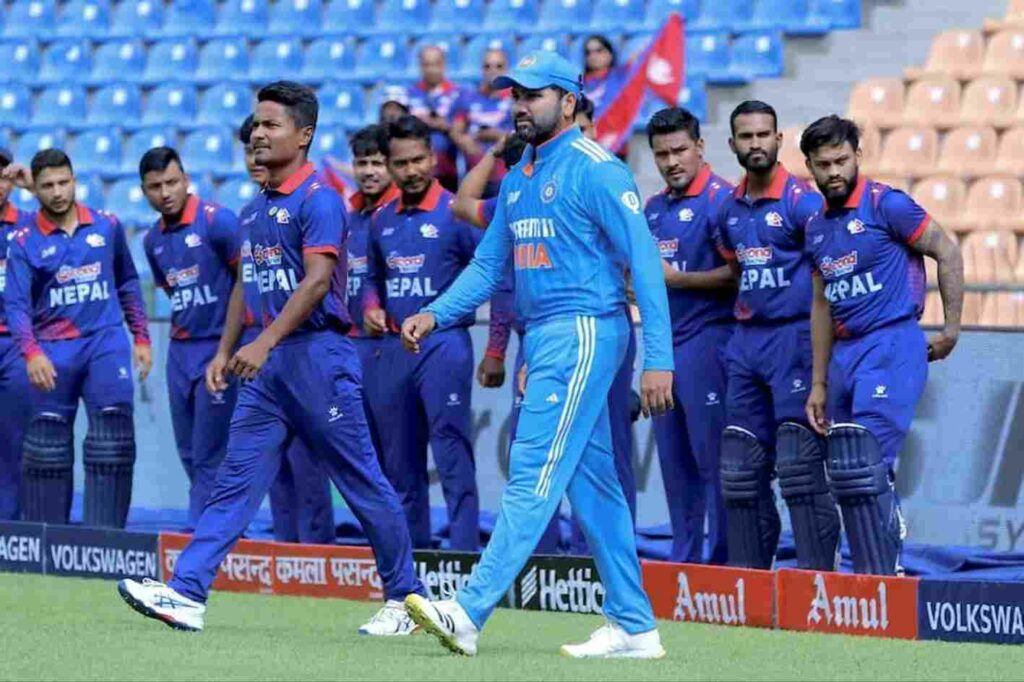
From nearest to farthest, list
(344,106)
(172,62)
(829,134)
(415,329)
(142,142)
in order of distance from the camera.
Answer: (415,329) < (829,134) < (344,106) < (142,142) < (172,62)

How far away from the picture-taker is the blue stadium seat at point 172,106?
19.7 m

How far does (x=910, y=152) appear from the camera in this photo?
1564cm

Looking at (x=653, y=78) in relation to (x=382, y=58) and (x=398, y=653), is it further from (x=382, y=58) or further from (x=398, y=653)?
(x=398, y=653)

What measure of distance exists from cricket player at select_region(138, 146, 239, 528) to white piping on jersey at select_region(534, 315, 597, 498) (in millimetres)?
4440

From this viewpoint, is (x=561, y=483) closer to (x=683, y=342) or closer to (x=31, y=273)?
(x=683, y=342)

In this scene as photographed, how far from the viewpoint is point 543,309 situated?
773 centimetres

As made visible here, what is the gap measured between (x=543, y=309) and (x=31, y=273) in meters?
5.06

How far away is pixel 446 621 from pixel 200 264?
472 cm

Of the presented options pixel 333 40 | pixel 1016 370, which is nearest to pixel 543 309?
pixel 1016 370

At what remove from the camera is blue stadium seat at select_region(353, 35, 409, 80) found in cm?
1872

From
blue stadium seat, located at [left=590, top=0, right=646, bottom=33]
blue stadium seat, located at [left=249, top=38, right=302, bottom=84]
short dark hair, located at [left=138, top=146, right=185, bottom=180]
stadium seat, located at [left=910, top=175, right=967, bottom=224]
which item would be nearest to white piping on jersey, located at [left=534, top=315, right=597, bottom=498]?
short dark hair, located at [left=138, top=146, right=185, bottom=180]

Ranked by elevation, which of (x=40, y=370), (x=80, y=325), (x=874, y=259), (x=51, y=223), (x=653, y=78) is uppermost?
(x=653, y=78)

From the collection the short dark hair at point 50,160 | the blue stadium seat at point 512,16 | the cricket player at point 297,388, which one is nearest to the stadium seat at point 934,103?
the blue stadium seat at point 512,16

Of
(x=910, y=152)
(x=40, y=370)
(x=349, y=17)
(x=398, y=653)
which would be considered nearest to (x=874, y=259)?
(x=398, y=653)
